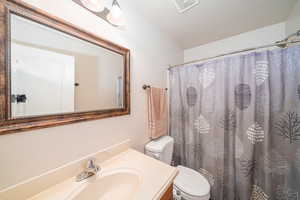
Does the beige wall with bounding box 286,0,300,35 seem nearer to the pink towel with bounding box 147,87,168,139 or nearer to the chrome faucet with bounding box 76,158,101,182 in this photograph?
the pink towel with bounding box 147,87,168,139

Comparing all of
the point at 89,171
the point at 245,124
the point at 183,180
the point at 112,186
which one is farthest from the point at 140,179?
the point at 245,124

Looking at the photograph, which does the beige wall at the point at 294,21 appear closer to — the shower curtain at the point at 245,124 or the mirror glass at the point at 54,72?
the shower curtain at the point at 245,124

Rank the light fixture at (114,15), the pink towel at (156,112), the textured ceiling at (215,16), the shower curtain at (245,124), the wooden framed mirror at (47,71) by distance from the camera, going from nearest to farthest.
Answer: the wooden framed mirror at (47,71), the light fixture at (114,15), the shower curtain at (245,124), the textured ceiling at (215,16), the pink towel at (156,112)

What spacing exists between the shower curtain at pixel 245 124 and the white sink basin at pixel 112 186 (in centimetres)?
99

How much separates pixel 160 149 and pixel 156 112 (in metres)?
0.41

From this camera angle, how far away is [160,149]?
3.63 ft

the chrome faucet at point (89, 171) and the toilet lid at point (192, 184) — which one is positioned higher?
the chrome faucet at point (89, 171)

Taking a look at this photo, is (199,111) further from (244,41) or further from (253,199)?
(244,41)

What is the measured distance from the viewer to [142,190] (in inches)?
22.0

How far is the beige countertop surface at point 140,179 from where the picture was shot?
0.53 m

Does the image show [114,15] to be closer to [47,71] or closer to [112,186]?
[47,71]

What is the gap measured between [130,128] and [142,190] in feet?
1.76

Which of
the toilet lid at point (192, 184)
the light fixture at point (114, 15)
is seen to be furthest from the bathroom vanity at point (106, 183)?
the light fixture at point (114, 15)

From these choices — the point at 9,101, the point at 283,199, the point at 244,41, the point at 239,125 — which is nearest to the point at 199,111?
the point at 239,125
